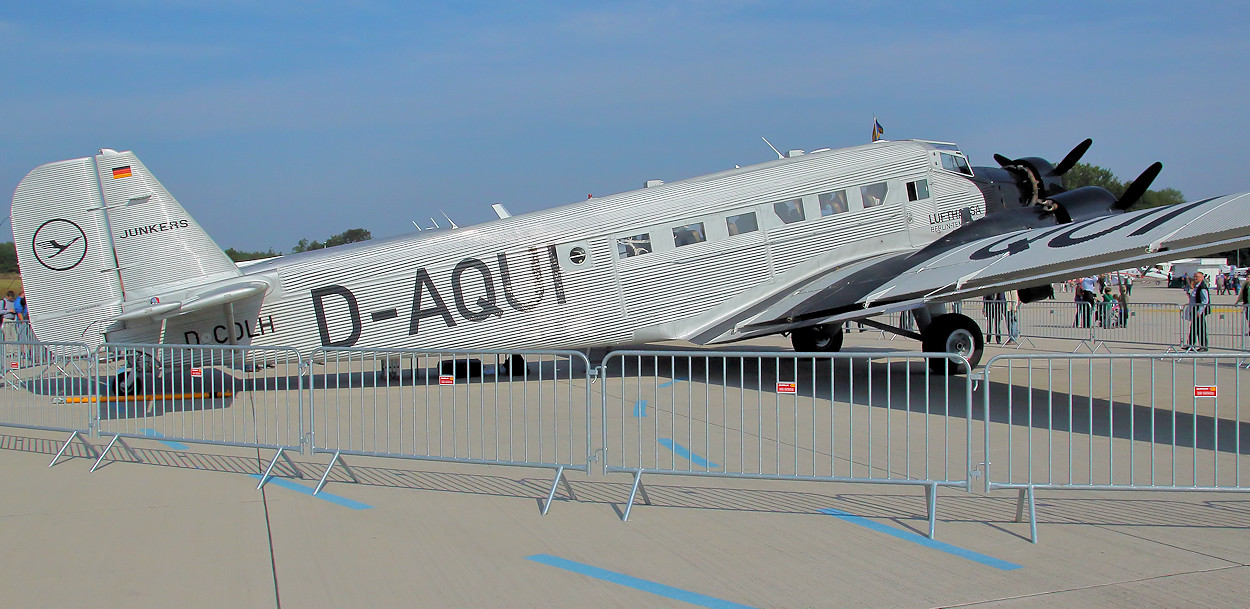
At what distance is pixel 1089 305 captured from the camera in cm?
1923

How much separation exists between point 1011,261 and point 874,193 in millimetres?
3140

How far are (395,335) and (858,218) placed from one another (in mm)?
7301

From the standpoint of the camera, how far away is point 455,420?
810 cm

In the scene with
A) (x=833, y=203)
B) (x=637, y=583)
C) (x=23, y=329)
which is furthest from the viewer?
(x=23, y=329)

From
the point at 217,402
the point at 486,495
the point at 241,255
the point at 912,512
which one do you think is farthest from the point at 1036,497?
the point at 241,255

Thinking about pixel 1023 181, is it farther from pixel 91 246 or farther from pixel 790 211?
pixel 91 246

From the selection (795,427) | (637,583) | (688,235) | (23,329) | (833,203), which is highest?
(833,203)

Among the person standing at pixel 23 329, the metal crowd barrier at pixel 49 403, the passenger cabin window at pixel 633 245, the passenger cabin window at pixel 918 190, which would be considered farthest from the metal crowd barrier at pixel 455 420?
the passenger cabin window at pixel 918 190

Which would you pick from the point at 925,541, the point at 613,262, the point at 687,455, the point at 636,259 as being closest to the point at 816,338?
the point at 636,259

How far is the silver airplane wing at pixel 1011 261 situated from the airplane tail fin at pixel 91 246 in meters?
7.73

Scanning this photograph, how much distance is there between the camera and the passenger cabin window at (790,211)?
13.4 m

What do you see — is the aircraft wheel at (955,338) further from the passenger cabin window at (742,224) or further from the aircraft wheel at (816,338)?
the passenger cabin window at (742,224)

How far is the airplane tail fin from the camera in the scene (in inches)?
432

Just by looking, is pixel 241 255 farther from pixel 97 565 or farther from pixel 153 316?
pixel 97 565
